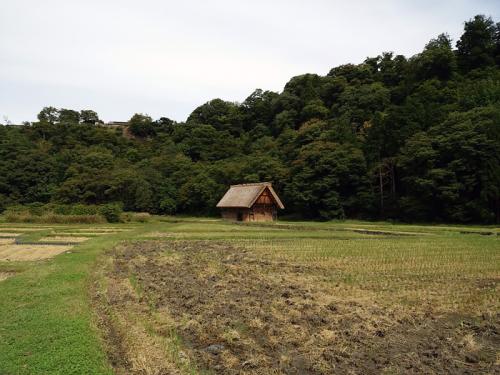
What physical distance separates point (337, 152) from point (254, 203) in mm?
9818

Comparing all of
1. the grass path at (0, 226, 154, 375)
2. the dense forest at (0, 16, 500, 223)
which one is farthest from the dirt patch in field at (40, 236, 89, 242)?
the dense forest at (0, 16, 500, 223)

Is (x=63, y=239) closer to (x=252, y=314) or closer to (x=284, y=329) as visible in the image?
(x=252, y=314)

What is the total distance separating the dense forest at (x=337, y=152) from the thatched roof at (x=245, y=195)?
315 centimetres

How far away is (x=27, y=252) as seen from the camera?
16906mm

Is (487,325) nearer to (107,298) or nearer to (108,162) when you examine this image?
(107,298)

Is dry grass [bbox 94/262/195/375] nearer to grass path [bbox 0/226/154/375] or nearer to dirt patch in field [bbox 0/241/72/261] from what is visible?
grass path [bbox 0/226/154/375]

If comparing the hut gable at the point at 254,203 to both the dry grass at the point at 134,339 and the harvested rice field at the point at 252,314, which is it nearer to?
the harvested rice field at the point at 252,314

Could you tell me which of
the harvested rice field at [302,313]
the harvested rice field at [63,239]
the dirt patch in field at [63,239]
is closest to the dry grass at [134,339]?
the harvested rice field at [302,313]

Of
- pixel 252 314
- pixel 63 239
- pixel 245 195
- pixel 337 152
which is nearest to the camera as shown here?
pixel 252 314

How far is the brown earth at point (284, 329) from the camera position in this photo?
5684 mm

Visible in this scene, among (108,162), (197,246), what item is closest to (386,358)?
(197,246)

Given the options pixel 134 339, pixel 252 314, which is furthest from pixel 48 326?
pixel 252 314

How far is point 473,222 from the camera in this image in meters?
31.4

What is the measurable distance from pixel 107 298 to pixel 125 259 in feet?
20.8
